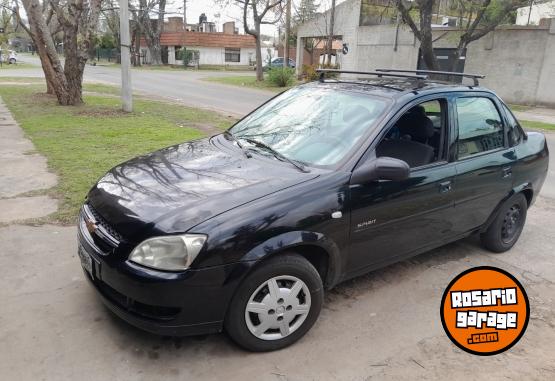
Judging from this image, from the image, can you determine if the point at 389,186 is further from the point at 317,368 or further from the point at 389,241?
the point at 317,368

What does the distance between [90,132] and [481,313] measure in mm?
9045

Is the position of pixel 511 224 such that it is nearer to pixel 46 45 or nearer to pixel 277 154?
pixel 277 154

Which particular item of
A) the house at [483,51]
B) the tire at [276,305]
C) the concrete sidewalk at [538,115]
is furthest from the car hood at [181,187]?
the house at [483,51]

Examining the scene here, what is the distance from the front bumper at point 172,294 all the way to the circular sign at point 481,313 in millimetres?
1402

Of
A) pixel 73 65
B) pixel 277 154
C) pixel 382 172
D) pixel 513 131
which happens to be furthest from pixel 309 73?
pixel 382 172

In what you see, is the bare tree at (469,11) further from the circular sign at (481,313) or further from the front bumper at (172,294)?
the front bumper at (172,294)

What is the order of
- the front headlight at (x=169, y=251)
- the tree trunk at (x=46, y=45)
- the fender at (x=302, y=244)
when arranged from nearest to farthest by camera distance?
the front headlight at (x=169, y=251) < the fender at (x=302, y=244) < the tree trunk at (x=46, y=45)

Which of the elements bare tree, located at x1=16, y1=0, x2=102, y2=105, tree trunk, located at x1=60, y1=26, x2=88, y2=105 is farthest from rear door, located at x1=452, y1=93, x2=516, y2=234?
tree trunk, located at x1=60, y1=26, x2=88, y2=105

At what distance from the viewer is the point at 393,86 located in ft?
13.1

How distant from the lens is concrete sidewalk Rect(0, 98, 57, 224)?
5270mm

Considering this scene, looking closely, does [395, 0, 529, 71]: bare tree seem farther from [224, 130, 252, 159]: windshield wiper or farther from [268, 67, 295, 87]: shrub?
[224, 130, 252, 159]: windshield wiper

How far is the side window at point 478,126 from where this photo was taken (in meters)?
4.08

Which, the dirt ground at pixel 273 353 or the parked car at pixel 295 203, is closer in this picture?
the parked car at pixel 295 203

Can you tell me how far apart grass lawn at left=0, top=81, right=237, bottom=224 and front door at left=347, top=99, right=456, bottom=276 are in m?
3.19
